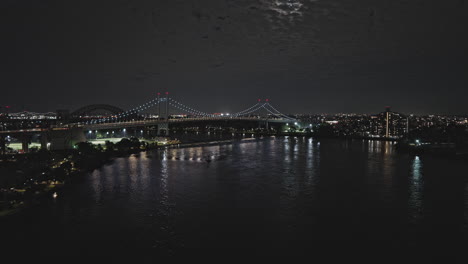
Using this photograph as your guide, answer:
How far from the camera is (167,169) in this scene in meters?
10.8

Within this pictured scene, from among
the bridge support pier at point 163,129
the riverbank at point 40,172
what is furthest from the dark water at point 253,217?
the bridge support pier at point 163,129

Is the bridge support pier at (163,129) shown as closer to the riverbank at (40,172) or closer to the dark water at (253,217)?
the riverbank at (40,172)

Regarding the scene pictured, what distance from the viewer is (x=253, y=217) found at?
5.88 metres

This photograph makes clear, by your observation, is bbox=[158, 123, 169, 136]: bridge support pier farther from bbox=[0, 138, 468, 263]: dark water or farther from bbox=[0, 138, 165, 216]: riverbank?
bbox=[0, 138, 468, 263]: dark water

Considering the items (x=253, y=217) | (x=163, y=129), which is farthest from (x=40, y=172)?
(x=163, y=129)

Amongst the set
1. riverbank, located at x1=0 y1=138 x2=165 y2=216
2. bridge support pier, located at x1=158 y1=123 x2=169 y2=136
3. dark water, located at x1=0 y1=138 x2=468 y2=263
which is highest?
bridge support pier, located at x1=158 y1=123 x2=169 y2=136

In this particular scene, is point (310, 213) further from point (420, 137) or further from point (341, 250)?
point (420, 137)

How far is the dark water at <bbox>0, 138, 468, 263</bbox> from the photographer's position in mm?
4590

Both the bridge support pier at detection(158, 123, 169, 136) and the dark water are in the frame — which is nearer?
the dark water

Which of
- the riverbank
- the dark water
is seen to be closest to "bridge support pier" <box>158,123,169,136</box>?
the riverbank

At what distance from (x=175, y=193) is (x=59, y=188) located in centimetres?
296

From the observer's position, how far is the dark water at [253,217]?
4590 millimetres

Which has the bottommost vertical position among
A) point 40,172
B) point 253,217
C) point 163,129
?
point 253,217

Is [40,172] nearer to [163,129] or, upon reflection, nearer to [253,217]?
[253,217]
